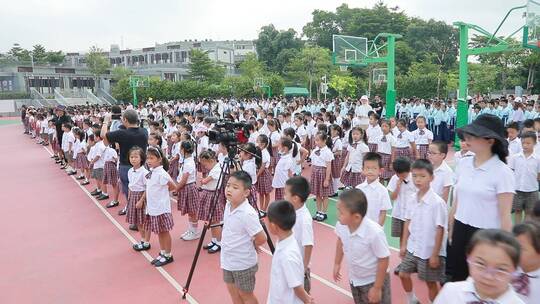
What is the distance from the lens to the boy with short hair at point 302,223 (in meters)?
3.01

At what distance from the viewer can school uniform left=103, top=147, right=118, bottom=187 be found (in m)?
7.33

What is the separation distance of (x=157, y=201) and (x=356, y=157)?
3.15 m

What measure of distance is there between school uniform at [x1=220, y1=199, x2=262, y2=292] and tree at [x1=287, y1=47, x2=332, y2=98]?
104 feet

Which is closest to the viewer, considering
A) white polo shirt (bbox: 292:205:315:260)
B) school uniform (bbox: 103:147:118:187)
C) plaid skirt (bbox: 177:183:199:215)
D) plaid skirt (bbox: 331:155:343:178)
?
white polo shirt (bbox: 292:205:315:260)

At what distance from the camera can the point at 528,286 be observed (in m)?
2.07

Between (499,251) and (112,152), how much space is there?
6.77m

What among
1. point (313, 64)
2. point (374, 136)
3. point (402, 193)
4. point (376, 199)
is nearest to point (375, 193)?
point (376, 199)

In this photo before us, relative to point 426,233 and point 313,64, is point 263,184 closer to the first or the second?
point 426,233

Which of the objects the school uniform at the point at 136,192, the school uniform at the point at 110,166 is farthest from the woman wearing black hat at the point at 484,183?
the school uniform at the point at 110,166

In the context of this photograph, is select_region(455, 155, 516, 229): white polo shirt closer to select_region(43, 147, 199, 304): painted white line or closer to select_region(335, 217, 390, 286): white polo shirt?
select_region(335, 217, 390, 286): white polo shirt

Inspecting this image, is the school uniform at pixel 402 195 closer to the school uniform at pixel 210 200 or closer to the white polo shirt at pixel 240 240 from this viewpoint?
the white polo shirt at pixel 240 240

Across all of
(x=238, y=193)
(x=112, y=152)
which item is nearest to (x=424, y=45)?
(x=112, y=152)

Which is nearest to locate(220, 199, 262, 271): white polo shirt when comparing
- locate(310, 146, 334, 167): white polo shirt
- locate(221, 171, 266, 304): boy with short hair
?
locate(221, 171, 266, 304): boy with short hair

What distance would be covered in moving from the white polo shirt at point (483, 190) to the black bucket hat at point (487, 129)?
16 centimetres
